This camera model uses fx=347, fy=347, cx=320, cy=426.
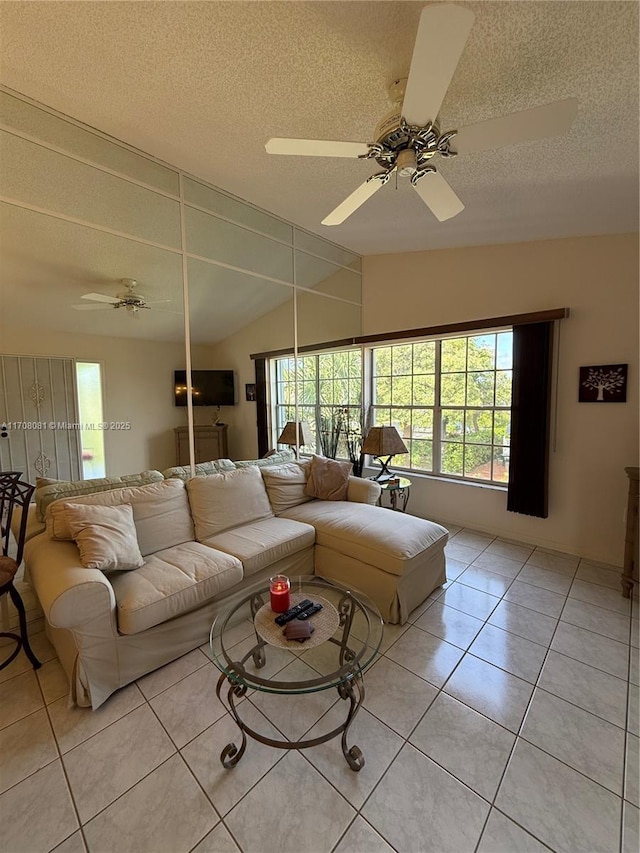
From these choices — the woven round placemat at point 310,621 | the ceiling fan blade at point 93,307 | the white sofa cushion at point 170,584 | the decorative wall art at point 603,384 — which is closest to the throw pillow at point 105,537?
the white sofa cushion at point 170,584

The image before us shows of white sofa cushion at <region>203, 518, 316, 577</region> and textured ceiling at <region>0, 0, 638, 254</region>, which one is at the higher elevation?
textured ceiling at <region>0, 0, 638, 254</region>

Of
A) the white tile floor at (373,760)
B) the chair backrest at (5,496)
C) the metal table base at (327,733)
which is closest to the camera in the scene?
the white tile floor at (373,760)

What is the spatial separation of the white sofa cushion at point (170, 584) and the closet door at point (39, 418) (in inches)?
33.4

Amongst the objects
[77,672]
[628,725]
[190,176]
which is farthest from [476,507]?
[190,176]

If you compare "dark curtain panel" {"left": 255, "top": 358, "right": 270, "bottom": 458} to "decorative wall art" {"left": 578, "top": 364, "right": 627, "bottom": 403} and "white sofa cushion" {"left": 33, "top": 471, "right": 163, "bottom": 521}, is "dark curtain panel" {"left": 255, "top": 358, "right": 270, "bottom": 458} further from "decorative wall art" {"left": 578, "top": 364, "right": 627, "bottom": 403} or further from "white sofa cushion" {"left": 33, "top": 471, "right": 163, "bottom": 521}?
"decorative wall art" {"left": 578, "top": 364, "right": 627, "bottom": 403}

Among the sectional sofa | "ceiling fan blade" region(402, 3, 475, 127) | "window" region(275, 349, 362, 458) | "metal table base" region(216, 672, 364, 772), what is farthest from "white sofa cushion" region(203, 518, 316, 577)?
"ceiling fan blade" region(402, 3, 475, 127)

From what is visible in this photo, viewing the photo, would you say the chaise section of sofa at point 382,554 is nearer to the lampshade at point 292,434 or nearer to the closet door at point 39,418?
the lampshade at point 292,434

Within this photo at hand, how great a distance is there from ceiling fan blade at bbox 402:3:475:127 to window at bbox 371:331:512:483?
8.41 ft

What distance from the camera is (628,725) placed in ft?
5.02

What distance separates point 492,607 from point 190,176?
392cm

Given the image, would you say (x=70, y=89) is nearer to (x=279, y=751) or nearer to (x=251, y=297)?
(x=251, y=297)

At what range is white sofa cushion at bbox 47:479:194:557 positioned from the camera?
1993 millimetres

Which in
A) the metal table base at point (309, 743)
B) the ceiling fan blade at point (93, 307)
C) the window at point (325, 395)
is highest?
the ceiling fan blade at point (93, 307)

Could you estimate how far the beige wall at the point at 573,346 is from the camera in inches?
110
